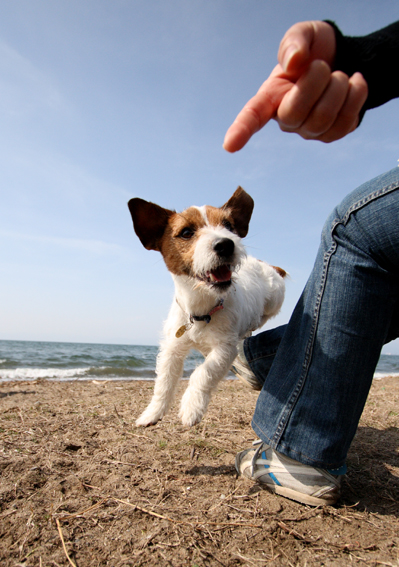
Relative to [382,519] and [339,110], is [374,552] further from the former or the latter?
[339,110]

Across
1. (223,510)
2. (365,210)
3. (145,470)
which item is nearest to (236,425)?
(145,470)

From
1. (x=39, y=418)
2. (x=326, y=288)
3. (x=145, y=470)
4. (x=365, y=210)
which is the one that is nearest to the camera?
(x=365, y=210)

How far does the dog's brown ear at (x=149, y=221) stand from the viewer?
2.88 metres

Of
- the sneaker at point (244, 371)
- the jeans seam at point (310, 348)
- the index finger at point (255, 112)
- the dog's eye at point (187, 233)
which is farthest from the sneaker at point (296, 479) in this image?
the dog's eye at point (187, 233)

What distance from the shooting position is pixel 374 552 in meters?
1.33

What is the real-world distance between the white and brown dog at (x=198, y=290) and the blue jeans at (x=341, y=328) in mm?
801

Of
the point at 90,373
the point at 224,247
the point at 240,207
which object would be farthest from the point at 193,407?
the point at 90,373

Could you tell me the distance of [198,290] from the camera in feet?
8.97

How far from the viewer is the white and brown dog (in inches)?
98.5

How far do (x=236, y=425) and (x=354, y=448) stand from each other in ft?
3.16

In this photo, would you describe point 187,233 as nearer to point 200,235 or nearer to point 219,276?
point 200,235

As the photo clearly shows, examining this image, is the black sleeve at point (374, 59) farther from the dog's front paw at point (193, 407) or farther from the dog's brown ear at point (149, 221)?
the dog's brown ear at point (149, 221)

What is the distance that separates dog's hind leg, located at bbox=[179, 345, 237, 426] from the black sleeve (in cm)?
189

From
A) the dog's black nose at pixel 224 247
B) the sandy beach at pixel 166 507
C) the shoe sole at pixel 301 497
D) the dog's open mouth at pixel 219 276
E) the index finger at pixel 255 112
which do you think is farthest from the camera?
the dog's open mouth at pixel 219 276
